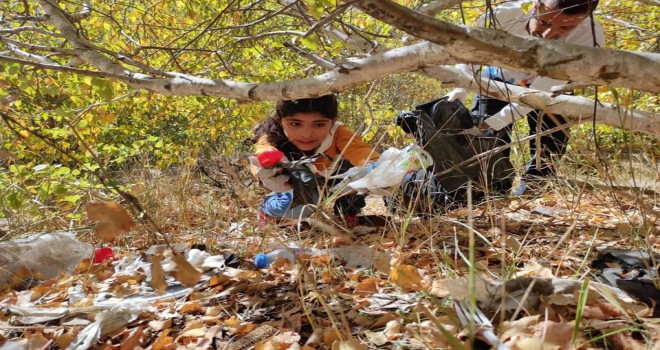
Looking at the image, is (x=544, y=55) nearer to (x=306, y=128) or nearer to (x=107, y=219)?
(x=107, y=219)

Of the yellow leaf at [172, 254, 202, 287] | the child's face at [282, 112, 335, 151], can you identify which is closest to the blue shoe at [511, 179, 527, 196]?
the child's face at [282, 112, 335, 151]

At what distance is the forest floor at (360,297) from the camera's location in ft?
2.90

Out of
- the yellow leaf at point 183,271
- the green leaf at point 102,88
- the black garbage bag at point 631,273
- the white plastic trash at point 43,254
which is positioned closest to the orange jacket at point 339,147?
the white plastic trash at point 43,254

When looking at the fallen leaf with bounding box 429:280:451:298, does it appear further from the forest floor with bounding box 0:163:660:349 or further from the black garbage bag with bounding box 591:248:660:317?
the black garbage bag with bounding box 591:248:660:317

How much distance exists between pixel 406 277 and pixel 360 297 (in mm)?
166

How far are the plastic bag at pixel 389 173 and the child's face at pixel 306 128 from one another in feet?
1.89

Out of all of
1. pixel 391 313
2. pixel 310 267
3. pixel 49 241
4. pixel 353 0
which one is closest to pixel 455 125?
pixel 310 267

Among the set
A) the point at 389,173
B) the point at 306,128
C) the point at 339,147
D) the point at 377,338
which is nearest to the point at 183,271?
the point at 377,338

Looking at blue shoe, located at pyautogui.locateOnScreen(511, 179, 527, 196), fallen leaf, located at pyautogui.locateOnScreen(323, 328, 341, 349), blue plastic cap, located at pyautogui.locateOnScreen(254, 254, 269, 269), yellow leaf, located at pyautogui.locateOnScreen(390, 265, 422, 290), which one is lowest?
blue shoe, located at pyautogui.locateOnScreen(511, 179, 527, 196)

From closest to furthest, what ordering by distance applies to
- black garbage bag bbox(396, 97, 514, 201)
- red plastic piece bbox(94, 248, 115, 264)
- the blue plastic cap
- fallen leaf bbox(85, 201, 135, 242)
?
1. fallen leaf bbox(85, 201, 135, 242)
2. the blue plastic cap
3. red plastic piece bbox(94, 248, 115, 264)
4. black garbage bag bbox(396, 97, 514, 201)

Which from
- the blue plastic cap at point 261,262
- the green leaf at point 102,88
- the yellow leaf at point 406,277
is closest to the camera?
the green leaf at point 102,88

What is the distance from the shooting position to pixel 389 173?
1985mm

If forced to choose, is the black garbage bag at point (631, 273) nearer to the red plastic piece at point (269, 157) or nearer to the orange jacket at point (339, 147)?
the orange jacket at point (339, 147)

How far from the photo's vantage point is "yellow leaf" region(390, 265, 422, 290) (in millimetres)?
1268
